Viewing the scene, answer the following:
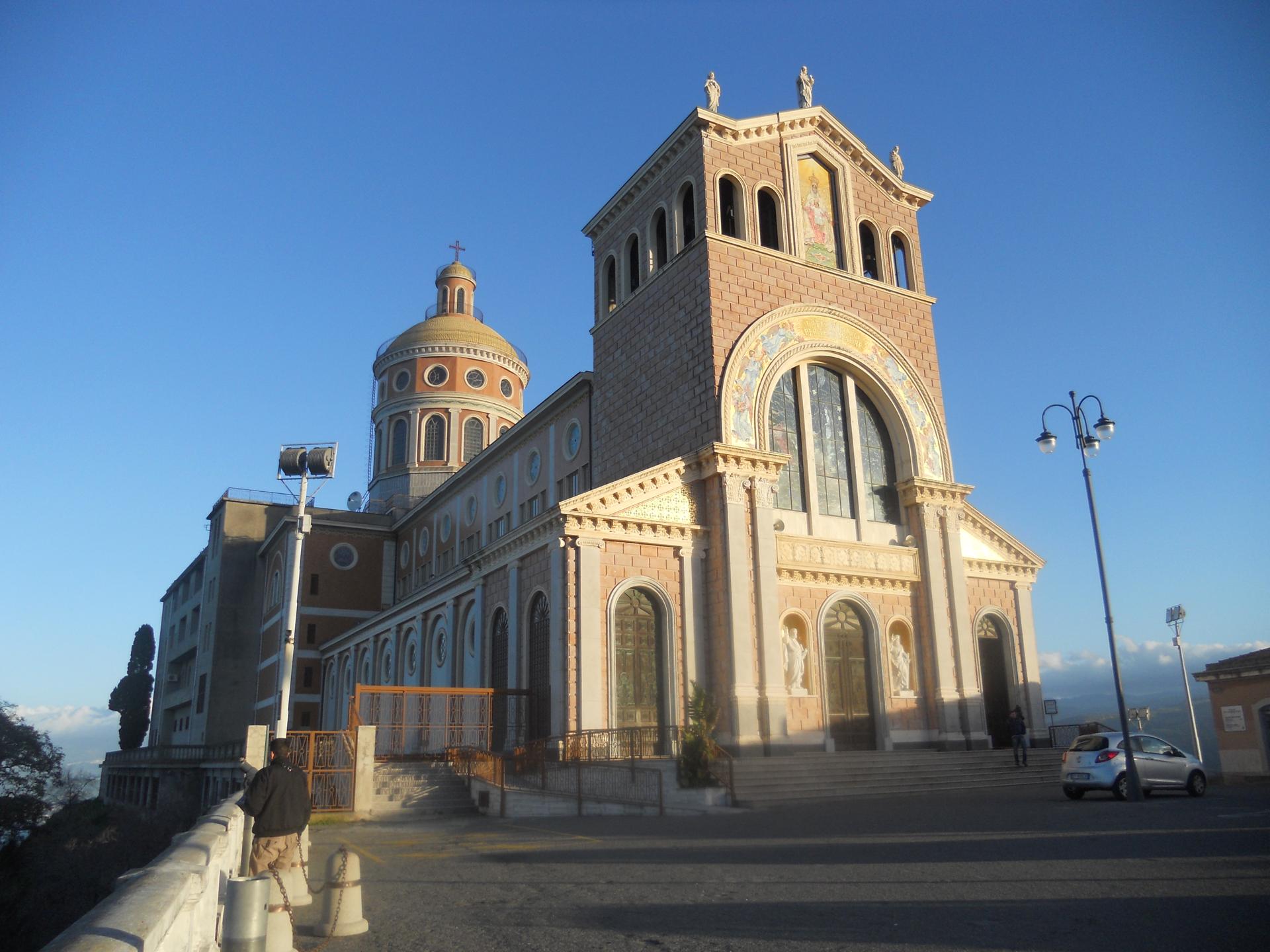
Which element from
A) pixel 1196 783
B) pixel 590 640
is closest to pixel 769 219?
pixel 590 640

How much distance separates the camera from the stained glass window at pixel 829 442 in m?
27.7

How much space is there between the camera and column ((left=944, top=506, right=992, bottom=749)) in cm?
2697

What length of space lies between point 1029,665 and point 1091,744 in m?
11.6


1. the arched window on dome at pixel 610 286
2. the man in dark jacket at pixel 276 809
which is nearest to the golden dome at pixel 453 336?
the arched window on dome at pixel 610 286

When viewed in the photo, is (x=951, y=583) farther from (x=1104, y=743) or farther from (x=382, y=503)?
(x=382, y=503)

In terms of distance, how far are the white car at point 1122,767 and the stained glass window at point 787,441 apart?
9.86m

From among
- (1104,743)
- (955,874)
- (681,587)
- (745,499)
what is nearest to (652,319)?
(745,499)

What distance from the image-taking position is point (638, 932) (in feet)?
24.9

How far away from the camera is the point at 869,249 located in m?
31.5

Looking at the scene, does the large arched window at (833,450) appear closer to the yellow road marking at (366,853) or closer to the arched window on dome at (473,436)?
the yellow road marking at (366,853)

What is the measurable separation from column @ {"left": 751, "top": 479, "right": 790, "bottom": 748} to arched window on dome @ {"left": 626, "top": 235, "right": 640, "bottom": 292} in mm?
8852

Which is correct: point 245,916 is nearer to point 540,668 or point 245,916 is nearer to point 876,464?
point 540,668

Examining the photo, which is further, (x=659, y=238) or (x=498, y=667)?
(x=659, y=238)

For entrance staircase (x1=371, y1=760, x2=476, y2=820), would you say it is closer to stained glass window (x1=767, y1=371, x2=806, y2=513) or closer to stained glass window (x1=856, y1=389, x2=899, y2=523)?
stained glass window (x1=767, y1=371, x2=806, y2=513)
